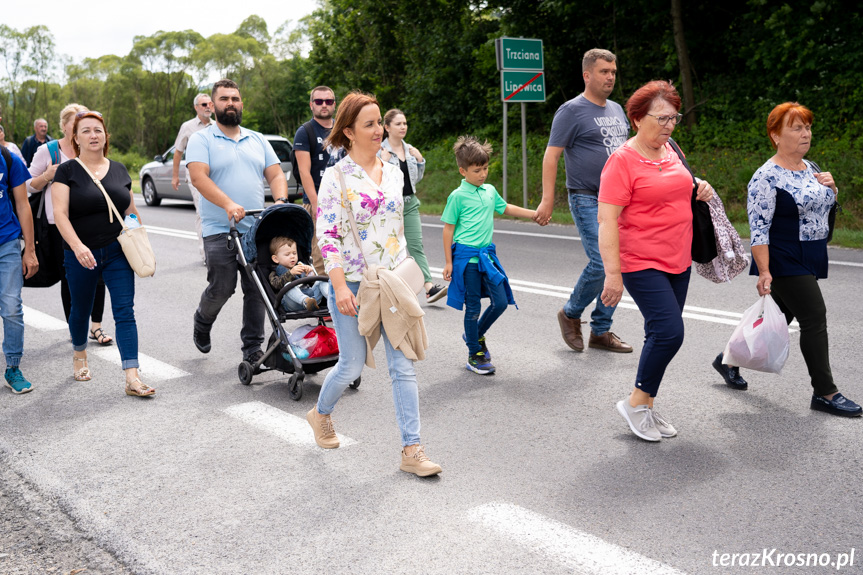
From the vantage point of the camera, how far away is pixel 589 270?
6078 millimetres

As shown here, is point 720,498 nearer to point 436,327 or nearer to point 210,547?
point 210,547

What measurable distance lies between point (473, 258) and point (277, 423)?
6.03ft

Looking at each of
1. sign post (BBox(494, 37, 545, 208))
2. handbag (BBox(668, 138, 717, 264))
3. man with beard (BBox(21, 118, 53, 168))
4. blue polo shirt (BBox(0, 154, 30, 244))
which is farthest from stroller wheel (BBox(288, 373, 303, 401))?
sign post (BBox(494, 37, 545, 208))

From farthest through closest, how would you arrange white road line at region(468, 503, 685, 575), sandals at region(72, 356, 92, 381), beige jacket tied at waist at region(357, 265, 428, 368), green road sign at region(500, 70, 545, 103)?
green road sign at region(500, 70, 545, 103) < sandals at region(72, 356, 92, 381) < beige jacket tied at waist at region(357, 265, 428, 368) < white road line at region(468, 503, 685, 575)

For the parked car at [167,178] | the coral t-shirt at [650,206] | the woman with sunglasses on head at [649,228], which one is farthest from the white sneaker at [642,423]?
the parked car at [167,178]

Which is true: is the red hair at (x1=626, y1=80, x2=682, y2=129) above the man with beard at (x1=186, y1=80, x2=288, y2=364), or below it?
above

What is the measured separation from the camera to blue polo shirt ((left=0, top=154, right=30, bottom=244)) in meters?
5.67

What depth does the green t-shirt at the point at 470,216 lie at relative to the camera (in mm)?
5840

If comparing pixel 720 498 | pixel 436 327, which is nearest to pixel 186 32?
pixel 436 327

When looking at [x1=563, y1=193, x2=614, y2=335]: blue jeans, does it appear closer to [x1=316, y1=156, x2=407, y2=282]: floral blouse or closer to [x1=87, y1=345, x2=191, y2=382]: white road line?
[x1=316, y1=156, x2=407, y2=282]: floral blouse

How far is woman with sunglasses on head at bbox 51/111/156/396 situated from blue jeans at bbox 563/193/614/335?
121 inches

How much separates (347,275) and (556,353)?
2.66 metres

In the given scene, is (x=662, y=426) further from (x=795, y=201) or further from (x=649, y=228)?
(x=795, y=201)

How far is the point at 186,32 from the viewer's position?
208 ft
